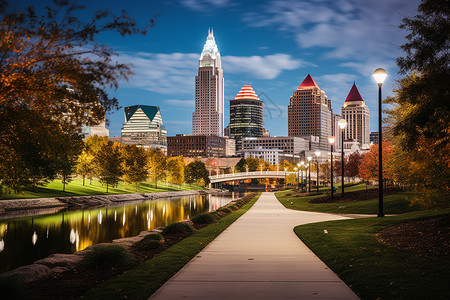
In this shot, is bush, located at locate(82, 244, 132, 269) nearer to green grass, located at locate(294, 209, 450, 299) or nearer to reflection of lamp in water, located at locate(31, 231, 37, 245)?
green grass, located at locate(294, 209, 450, 299)

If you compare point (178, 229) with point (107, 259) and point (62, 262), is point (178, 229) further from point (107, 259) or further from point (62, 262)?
point (107, 259)

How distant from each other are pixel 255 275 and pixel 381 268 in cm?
316

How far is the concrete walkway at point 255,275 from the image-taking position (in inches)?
346

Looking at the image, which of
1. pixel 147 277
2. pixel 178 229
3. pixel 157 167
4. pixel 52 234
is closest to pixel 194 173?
pixel 157 167

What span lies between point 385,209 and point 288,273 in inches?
798

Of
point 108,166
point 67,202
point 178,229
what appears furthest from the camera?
point 108,166

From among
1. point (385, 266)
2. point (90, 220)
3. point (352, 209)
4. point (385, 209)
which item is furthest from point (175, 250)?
point (90, 220)

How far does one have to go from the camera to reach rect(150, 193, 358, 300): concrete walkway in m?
8.78

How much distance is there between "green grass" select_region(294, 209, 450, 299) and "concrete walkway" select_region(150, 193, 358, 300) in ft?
1.34

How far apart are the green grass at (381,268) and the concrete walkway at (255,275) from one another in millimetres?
408

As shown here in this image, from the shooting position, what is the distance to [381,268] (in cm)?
1081

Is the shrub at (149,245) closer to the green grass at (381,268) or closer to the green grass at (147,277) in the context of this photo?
the green grass at (147,277)

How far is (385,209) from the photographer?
2897cm

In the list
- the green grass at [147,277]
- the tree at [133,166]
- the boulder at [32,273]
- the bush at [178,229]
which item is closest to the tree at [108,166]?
the tree at [133,166]
